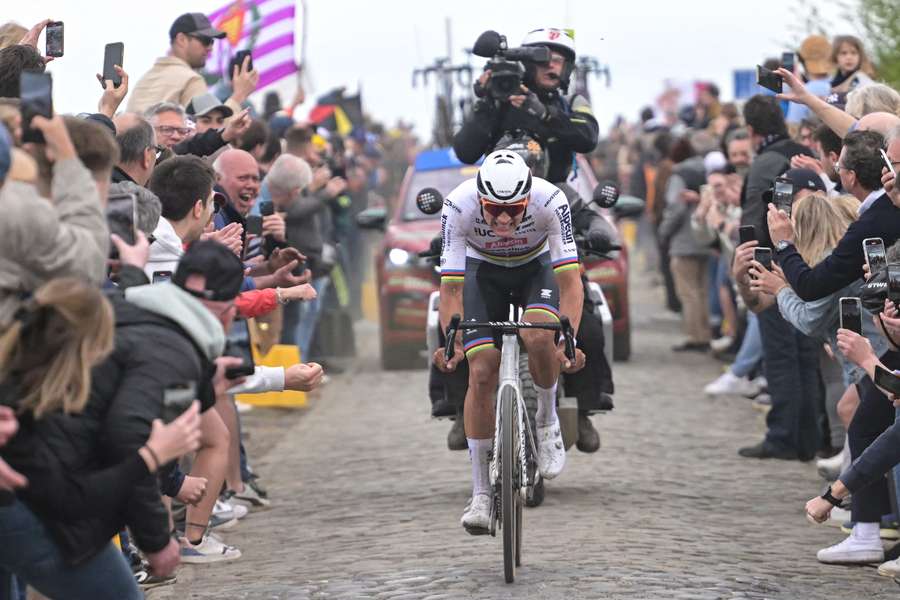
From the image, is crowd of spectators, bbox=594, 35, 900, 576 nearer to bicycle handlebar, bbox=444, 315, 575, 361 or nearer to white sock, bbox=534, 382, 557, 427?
bicycle handlebar, bbox=444, 315, 575, 361

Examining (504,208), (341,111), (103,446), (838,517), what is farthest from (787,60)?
(341,111)

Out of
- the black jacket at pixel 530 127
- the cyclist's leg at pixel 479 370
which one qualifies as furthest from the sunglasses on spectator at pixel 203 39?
the cyclist's leg at pixel 479 370

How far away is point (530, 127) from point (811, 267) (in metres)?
2.19

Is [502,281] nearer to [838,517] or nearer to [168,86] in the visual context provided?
[838,517]

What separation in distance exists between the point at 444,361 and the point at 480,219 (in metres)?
0.85

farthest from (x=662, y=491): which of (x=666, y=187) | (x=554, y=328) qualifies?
(x=666, y=187)

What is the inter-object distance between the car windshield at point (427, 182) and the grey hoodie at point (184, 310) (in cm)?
1333

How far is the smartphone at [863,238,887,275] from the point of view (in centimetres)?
854

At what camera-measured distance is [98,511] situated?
5.71 m

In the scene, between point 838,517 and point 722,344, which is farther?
point 722,344

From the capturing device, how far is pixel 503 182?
941 cm

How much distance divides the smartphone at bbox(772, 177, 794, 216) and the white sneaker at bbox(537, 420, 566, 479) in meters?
1.71

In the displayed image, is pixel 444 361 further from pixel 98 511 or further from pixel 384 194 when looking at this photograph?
pixel 384 194

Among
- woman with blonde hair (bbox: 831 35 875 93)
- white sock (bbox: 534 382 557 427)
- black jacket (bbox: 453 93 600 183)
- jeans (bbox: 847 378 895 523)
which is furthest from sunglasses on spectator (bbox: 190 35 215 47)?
jeans (bbox: 847 378 895 523)
